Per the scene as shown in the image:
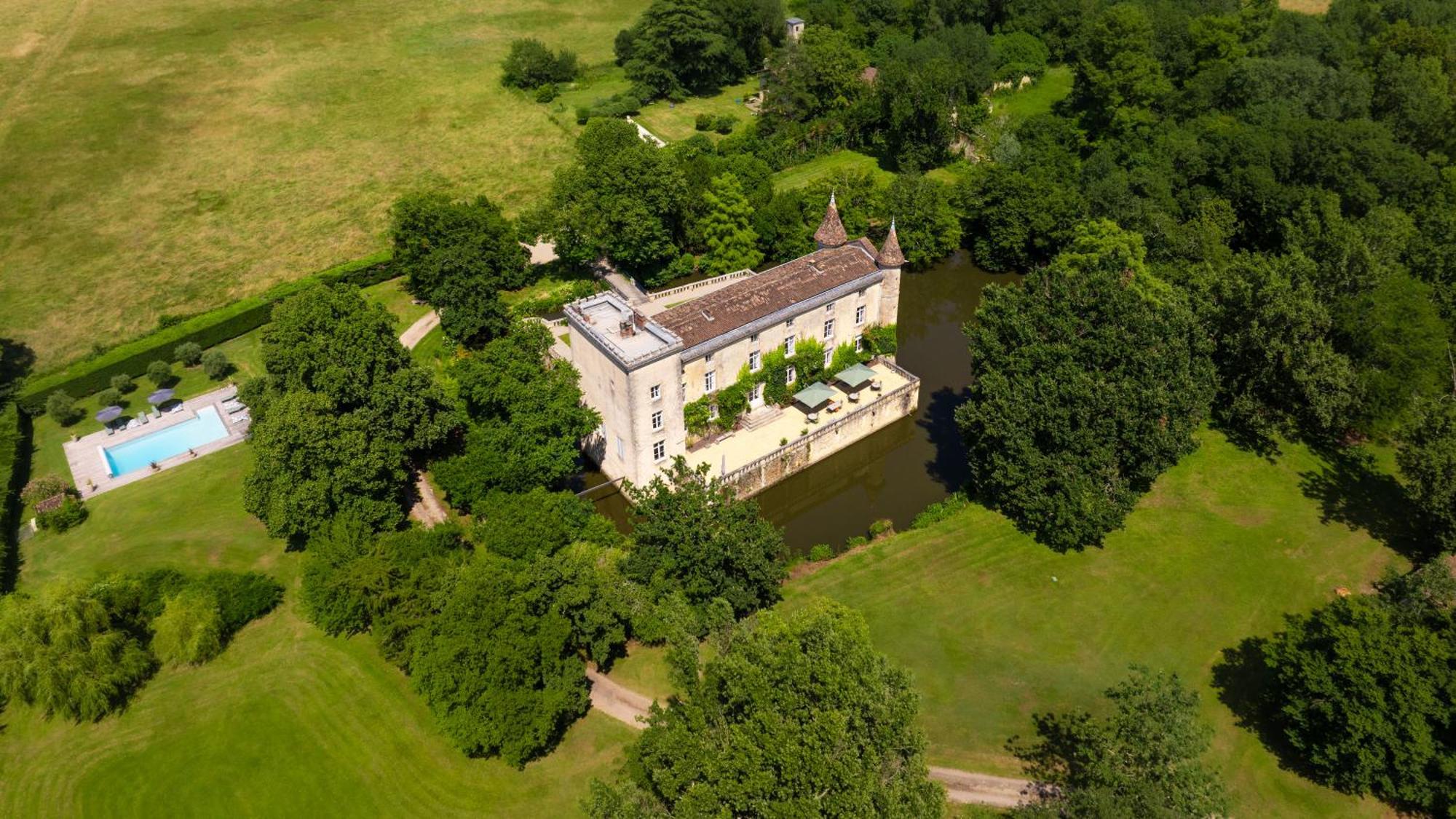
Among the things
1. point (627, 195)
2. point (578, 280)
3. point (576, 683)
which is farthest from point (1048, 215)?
point (576, 683)

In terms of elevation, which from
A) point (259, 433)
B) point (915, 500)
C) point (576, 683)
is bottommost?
point (915, 500)

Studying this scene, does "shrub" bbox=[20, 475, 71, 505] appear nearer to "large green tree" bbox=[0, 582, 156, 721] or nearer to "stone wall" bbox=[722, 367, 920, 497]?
"large green tree" bbox=[0, 582, 156, 721]

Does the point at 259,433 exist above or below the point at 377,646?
above

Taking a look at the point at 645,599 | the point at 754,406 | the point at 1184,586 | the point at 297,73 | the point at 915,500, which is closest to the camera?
the point at 645,599

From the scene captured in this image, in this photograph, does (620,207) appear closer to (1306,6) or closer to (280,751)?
(280,751)

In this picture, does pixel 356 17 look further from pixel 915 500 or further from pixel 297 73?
pixel 915 500

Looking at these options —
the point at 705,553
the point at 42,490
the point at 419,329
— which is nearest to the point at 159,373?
the point at 42,490

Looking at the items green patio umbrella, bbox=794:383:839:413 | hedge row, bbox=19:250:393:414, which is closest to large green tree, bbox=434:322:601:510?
green patio umbrella, bbox=794:383:839:413
